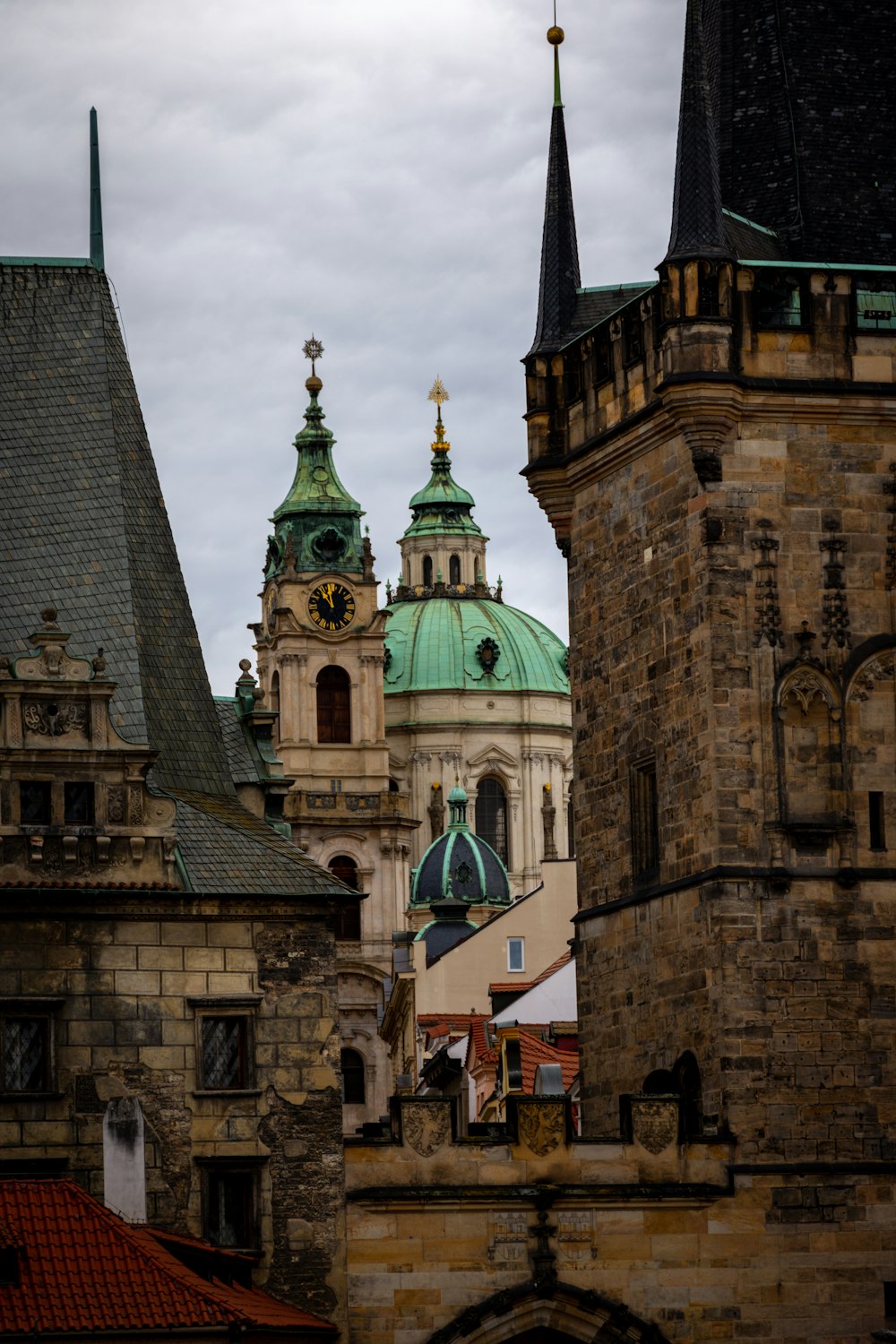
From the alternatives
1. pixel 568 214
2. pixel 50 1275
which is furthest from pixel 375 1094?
pixel 50 1275

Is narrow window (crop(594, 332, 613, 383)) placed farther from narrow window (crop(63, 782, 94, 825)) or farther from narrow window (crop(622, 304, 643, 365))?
narrow window (crop(63, 782, 94, 825))

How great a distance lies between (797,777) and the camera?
45.9m

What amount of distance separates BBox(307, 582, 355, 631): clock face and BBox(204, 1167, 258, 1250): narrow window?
89.9 m

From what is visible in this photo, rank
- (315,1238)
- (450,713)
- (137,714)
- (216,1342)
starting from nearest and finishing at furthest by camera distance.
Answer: (216,1342) → (315,1238) → (137,714) → (450,713)

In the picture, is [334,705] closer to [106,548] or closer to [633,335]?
[633,335]

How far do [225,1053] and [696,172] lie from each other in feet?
44.6

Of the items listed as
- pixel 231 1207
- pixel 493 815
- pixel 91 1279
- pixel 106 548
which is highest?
pixel 493 815

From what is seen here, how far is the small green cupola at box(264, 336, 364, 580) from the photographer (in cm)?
13388

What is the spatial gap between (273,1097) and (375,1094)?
74376 mm

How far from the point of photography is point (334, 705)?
132750 millimetres

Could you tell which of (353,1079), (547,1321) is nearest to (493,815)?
(353,1079)

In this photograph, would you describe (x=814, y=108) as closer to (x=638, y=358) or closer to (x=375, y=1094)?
(x=638, y=358)

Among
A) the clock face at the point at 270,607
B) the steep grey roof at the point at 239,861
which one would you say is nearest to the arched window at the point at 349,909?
the clock face at the point at 270,607

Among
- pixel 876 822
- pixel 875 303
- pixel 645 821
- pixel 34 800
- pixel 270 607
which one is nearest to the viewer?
pixel 34 800
